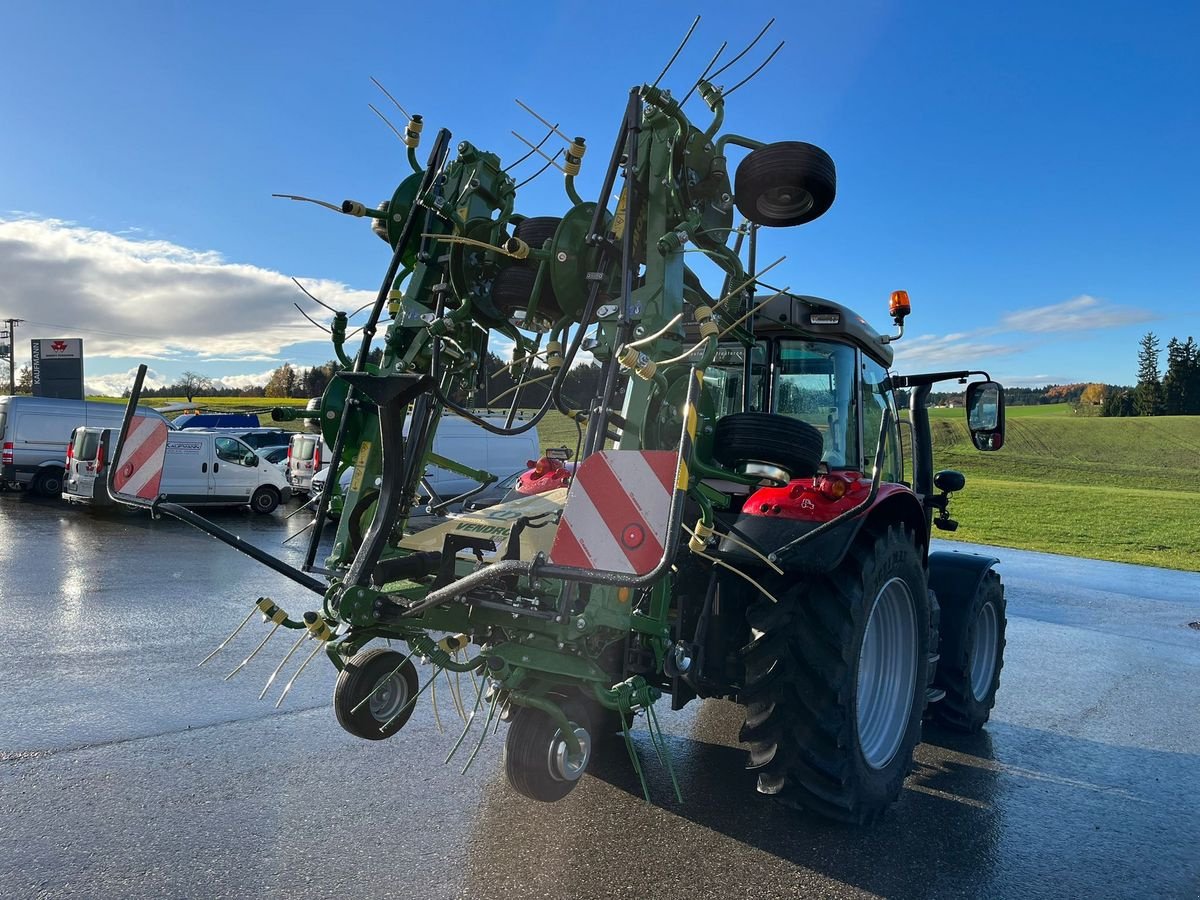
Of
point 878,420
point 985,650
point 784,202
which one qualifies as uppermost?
point 784,202

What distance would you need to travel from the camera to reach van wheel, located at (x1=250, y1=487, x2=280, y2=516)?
16.8 metres

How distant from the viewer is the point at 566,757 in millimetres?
3057

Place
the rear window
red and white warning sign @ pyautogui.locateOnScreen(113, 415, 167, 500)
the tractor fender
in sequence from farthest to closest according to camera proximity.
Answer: the rear window, the tractor fender, red and white warning sign @ pyautogui.locateOnScreen(113, 415, 167, 500)

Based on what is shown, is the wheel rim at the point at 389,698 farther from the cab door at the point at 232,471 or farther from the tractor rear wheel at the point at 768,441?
the cab door at the point at 232,471

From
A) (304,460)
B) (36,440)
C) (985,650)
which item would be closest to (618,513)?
(985,650)

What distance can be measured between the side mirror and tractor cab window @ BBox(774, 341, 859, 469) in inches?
48.4

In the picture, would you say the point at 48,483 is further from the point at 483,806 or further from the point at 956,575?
the point at 956,575

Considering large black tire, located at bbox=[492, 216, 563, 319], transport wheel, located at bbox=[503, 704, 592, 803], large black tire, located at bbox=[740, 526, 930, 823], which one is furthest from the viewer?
large black tire, located at bbox=[492, 216, 563, 319]

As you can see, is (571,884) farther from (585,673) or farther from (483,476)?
(483,476)

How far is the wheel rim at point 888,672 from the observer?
3.98 meters

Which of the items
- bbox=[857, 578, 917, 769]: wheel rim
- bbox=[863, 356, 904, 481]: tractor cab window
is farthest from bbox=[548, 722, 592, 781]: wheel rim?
bbox=[863, 356, 904, 481]: tractor cab window

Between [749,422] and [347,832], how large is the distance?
2350 millimetres

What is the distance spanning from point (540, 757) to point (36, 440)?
19957 millimetres

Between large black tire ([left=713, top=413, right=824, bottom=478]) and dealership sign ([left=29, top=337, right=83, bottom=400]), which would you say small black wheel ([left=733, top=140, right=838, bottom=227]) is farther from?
dealership sign ([left=29, top=337, right=83, bottom=400])
